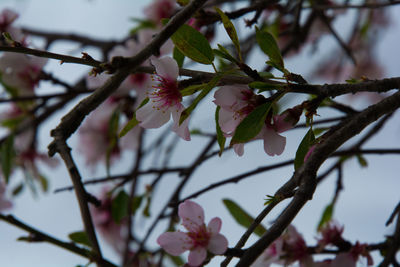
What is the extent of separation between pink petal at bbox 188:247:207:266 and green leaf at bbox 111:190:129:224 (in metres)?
0.63

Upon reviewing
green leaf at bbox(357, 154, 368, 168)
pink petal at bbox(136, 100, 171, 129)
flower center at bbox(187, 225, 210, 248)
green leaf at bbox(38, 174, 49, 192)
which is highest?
green leaf at bbox(38, 174, 49, 192)

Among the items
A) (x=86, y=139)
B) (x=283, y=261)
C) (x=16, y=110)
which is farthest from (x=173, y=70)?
(x=16, y=110)

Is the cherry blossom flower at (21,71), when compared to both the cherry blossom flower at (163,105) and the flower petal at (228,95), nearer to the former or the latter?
the cherry blossom flower at (163,105)

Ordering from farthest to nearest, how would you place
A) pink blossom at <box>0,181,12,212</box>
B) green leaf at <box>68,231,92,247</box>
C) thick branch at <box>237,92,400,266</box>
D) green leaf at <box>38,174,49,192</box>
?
green leaf at <box>38,174,49,192</box>, pink blossom at <box>0,181,12,212</box>, green leaf at <box>68,231,92,247</box>, thick branch at <box>237,92,400,266</box>

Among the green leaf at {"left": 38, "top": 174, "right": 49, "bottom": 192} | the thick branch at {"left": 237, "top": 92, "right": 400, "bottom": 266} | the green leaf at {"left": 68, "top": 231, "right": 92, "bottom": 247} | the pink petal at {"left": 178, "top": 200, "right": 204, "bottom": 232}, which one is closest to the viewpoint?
the thick branch at {"left": 237, "top": 92, "right": 400, "bottom": 266}

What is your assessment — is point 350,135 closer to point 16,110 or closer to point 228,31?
point 228,31

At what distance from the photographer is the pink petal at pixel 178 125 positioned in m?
0.66

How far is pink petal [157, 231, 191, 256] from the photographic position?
2.28 feet

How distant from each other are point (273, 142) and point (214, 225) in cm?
15

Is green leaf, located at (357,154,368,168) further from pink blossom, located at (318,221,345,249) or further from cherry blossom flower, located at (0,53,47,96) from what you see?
cherry blossom flower, located at (0,53,47,96)

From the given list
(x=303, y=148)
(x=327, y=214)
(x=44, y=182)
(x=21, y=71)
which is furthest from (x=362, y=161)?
(x=44, y=182)

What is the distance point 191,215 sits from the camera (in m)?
0.73

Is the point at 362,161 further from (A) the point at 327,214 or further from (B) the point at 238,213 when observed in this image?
(B) the point at 238,213

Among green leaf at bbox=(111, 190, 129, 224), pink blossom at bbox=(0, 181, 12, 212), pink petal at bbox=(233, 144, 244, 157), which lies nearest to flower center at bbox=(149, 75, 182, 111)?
pink petal at bbox=(233, 144, 244, 157)
